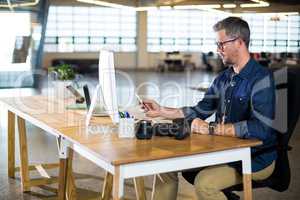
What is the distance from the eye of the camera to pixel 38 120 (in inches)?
109

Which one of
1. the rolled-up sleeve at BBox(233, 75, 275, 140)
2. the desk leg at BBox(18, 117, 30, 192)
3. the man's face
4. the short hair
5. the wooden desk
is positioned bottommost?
the desk leg at BBox(18, 117, 30, 192)

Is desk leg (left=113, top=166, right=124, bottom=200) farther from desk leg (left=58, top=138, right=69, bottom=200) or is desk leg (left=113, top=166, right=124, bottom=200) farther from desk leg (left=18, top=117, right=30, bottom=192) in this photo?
desk leg (left=18, top=117, right=30, bottom=192)

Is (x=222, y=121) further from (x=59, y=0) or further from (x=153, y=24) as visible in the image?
(x=153, y=24)

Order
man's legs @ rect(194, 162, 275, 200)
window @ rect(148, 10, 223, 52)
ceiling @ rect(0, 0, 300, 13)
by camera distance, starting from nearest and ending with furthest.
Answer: man's legs @ rect(194, 162, 275, 200) < ceiling @ rect(0, 0, 300, 13) < window @ rect(148, 10, 223, 52)

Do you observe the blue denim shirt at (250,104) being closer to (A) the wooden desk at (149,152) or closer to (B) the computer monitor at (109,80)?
(A) the wooden desk at (149,152)

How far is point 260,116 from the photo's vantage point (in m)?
2.25

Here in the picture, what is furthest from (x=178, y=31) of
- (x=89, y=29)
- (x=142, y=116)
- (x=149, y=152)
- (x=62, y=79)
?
(x=149, y=152)

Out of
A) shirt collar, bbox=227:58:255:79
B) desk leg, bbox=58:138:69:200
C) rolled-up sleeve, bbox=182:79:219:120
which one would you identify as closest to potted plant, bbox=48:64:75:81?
desk leg, bbox=58:138:69:200

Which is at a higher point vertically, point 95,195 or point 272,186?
point 272,186

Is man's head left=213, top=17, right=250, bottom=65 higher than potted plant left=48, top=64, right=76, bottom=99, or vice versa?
man's head left=213, top=17, right=250, bottom=65

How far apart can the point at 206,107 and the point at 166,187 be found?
56 cm

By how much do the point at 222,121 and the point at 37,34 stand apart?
34.2 feet

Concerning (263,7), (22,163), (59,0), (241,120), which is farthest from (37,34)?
(241,120)

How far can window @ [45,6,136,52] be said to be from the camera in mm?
19094
